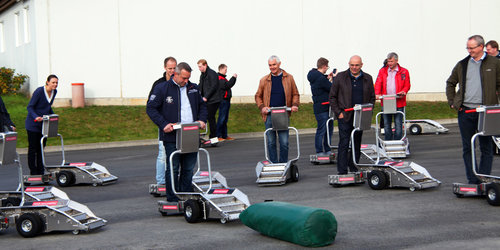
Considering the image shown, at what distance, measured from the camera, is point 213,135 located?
63.5ft

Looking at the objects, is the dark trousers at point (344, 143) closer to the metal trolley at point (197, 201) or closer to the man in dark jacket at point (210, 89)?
the metal trolley at point (197, 201)

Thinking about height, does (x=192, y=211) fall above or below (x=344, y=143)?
below

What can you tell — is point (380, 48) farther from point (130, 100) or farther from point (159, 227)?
point (159, 227)

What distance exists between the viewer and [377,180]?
1042 cm

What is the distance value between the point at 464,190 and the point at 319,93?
503cm

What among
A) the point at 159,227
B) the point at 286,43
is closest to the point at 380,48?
the point at 286,43

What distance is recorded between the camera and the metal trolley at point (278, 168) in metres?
11.4

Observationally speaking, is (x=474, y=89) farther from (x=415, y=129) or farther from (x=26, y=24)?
(x=26, y=24)

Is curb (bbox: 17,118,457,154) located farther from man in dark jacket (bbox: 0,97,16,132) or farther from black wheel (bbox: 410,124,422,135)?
man in dark jacket (bbox: 0,97,16,132)

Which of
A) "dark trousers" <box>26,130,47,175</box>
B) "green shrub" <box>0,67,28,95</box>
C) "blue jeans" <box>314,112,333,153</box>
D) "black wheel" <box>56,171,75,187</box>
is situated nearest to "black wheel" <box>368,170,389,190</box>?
"blue jeans" <box>314,112,333,153</box>

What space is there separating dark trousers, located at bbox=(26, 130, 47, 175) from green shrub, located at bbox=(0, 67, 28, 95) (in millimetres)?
18698

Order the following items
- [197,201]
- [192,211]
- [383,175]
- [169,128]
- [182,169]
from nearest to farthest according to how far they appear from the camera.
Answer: [192,211]
[197,201]
[169,128]
[182,169]
[383,175]

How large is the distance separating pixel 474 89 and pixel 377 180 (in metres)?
2.01

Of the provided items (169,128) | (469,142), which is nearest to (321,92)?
(469,142)
